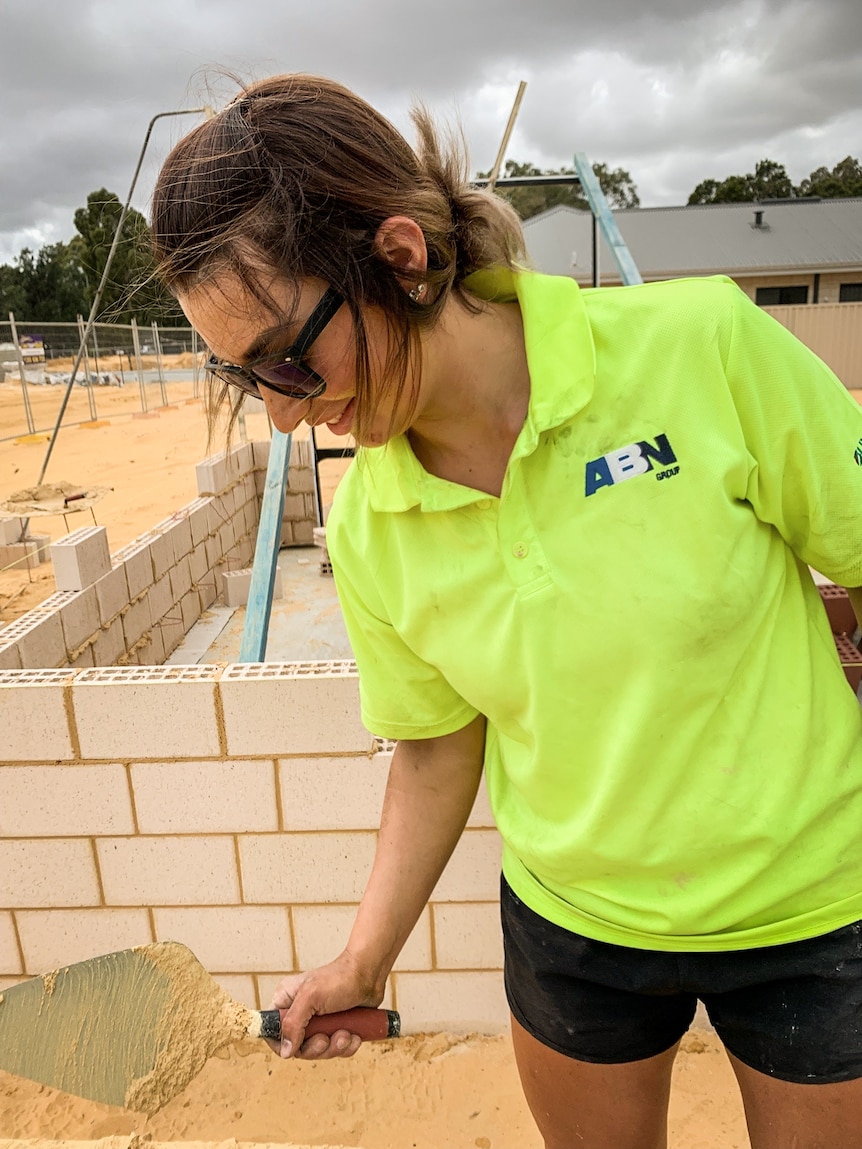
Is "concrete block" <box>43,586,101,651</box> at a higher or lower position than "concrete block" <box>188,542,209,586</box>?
higher

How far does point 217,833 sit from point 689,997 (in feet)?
5.63

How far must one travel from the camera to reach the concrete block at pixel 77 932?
282 cm

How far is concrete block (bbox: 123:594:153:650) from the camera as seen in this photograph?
15.9ft

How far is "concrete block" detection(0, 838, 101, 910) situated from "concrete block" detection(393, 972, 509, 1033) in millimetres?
1034

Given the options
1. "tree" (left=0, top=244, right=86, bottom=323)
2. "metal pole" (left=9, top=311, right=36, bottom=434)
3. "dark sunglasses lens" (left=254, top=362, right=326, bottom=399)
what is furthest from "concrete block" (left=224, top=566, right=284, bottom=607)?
"tree" (left=0, top=244, right=86, bottom=323)

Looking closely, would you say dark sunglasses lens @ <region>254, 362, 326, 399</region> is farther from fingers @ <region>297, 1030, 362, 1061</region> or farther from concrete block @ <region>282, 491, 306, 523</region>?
concrete block @ <region>282, 491, 306, 523</region>

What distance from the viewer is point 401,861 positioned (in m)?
1.51

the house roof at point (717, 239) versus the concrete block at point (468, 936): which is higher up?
the house roof at point (717, 239)

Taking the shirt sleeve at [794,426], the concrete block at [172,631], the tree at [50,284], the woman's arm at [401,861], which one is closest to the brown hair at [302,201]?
the shirt sleeve at [794,426]

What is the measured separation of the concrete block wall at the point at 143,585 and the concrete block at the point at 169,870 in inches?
34.4

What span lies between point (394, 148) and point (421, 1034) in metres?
A: 2.78

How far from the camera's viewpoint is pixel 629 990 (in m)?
1.30

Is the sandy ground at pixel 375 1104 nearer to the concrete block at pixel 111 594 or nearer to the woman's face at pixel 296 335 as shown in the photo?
the concrete block at pixel 111 594

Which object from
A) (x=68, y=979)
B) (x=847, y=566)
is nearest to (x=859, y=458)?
(x=847, y=566)
